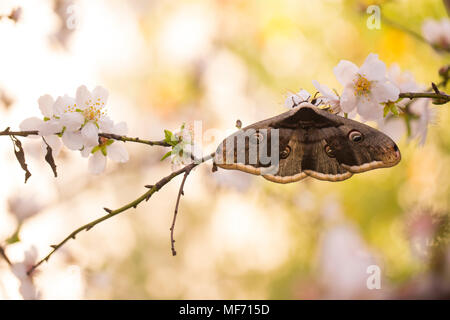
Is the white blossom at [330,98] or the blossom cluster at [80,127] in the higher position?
the white blossom at [330,98]

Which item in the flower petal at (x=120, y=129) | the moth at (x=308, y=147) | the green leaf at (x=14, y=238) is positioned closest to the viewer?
the moth at (x=308, y=147)

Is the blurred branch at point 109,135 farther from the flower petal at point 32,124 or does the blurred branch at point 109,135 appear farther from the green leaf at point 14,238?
the green leaf at point 14,238

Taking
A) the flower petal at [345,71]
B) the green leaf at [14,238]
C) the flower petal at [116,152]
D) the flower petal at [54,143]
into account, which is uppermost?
the flower petal at [345,71]

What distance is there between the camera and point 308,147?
437mm

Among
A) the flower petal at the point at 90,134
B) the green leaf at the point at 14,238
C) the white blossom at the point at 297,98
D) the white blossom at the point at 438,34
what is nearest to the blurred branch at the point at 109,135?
the flower petal at the point at 90,134

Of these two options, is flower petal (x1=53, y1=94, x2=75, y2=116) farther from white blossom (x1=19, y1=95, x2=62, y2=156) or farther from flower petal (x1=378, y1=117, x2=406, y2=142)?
flower petal (x1=378, y1=117, x2=406, y2=142)

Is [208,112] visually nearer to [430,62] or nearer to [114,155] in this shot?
[430,62]

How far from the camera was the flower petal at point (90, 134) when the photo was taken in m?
0.50

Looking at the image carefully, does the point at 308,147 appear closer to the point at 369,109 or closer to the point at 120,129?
the point at 369,109

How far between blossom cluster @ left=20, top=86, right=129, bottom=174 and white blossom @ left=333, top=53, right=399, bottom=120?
27 centimetres

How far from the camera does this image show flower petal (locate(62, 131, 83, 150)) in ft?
1.63

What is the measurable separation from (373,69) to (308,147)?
135mm

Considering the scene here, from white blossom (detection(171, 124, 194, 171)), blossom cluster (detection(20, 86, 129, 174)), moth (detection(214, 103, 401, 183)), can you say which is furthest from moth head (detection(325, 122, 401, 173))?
blossom cluster (detection(20, 86, 129, 174))

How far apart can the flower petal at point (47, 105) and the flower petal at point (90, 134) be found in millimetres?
53
